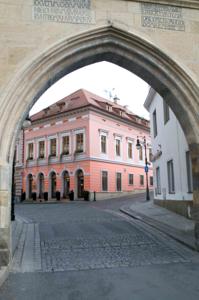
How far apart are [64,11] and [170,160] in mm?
10025

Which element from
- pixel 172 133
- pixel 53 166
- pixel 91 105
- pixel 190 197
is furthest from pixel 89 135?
pixel 190 197

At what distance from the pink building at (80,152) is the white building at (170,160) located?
1344 cm

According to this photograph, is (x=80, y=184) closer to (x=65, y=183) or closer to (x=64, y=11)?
(x=65, y=183)

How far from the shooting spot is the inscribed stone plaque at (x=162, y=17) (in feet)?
23.0

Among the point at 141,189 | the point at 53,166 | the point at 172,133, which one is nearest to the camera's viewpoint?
the point at 172,133

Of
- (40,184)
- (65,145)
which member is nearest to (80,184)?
(65,145)

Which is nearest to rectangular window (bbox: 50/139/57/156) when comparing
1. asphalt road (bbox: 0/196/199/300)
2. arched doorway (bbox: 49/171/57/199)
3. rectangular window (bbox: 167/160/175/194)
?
→ arched doorway (bbox: 49/171/57/199)

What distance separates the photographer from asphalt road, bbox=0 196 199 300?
4.67 m

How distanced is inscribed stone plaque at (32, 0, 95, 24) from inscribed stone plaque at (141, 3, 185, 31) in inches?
43.5

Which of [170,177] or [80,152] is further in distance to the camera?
[80,152]

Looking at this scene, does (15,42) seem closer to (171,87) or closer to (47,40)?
(47,40)

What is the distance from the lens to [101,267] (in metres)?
6.05

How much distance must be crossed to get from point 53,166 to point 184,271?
3069 centimetres

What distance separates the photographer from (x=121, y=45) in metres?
6.98
